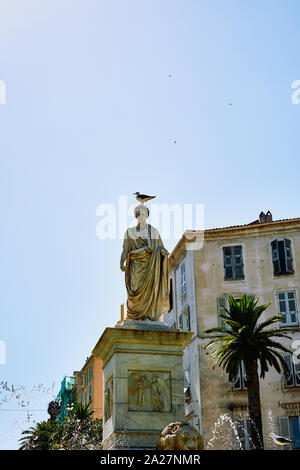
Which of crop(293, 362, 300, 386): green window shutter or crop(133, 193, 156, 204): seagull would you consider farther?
crop(293, 362, 300, 386): green window shutter

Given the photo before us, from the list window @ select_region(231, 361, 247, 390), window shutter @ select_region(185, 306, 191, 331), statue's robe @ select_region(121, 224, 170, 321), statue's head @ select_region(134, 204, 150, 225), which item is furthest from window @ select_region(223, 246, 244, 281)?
statue's robe @ select_region(121, 224, 170, 321)

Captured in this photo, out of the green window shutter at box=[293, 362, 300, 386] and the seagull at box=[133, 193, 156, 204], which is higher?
the green window shutter at box=[293, 362, 300, 386]

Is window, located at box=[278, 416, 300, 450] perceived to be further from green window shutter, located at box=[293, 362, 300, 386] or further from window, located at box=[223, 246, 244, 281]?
window, located at box=[223, 246, 244, 281]

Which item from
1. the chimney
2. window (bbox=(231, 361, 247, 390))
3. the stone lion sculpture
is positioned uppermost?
the chimney

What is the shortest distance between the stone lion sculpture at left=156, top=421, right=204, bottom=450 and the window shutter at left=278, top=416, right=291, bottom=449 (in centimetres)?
3125

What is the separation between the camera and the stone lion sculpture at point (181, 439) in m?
8.91

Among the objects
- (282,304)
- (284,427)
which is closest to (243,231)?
(282,304)

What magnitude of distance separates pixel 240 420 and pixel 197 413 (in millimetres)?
2766

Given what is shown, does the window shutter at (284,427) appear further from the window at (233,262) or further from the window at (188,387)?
the window at (233,262)

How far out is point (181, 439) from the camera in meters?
8.95

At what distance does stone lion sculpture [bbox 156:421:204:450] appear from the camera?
351 inches
